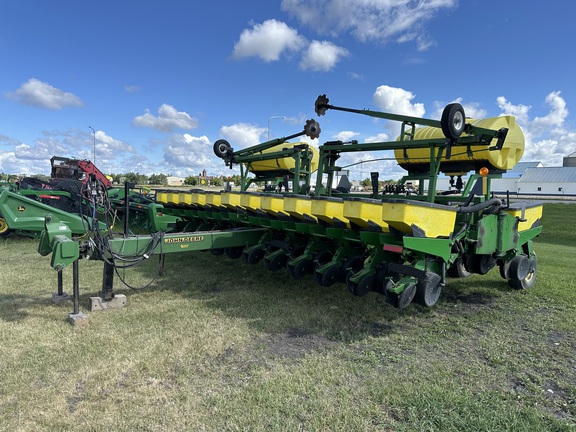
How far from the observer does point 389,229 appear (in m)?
3.79

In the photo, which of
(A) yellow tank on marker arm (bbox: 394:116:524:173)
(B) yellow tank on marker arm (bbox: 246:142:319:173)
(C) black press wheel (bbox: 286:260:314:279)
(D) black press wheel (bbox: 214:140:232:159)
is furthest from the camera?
(D) black press wheel (bbox: 214:140:232:159)

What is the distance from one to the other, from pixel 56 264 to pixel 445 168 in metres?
4.79

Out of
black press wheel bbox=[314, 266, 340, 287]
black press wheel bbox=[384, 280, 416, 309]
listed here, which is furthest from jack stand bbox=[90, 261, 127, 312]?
black press wheel bbox=[384, 280, 416, 309]

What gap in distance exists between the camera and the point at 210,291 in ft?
17.9

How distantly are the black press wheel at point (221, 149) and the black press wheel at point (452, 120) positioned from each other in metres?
5.30

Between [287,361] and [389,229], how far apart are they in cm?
145

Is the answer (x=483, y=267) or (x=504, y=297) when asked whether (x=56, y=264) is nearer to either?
(x=483, y=267)

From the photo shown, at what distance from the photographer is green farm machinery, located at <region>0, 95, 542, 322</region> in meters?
3.83

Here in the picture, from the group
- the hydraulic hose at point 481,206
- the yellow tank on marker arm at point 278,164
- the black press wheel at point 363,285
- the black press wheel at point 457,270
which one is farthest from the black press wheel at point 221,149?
the hydraulic hose at point 481,206

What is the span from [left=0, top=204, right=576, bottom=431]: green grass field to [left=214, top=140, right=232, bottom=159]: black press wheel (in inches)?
144

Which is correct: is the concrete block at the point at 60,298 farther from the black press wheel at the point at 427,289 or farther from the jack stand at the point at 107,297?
the black press wheel at the point at 427,289

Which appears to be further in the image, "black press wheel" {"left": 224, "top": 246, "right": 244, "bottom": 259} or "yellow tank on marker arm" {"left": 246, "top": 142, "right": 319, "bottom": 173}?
"yellow tank on marker arm" {"left": 246, "top": 142, "right": 319, "bottom": 173}

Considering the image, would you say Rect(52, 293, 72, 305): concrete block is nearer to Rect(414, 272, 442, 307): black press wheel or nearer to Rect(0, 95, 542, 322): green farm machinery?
Rect(0, 95, 542, 322): green farm machinery

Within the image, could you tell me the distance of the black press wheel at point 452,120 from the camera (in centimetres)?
412
